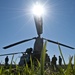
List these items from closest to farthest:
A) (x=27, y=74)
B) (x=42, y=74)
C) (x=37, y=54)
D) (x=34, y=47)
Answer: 1. (x=42, y=74)
2. (x=27, y=74)
3. (x=37, y=54)
4. (x=34, y=47)

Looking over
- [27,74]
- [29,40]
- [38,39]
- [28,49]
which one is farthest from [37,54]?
[27,74]

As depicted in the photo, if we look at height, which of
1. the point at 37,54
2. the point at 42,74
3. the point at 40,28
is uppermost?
the point at 40,28

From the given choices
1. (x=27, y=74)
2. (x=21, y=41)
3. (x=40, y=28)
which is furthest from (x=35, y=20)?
(x=27, y=74)

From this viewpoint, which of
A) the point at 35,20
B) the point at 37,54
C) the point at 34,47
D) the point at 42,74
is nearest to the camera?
the point at 42,74

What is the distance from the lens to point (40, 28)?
2717cm

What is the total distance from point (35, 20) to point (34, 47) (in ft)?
13.3

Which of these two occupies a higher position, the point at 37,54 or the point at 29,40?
the point at 29,40

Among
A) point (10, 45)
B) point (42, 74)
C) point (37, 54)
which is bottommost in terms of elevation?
point (42, 74)

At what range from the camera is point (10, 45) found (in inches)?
1006

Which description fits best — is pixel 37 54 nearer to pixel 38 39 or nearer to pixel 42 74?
pixel 38 39

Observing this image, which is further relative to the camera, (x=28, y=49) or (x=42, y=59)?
(x=28, y=49)

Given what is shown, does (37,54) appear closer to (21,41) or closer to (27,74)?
(21,41)

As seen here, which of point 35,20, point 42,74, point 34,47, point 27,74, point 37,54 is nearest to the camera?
point 42,74

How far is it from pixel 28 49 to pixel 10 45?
383 cm
